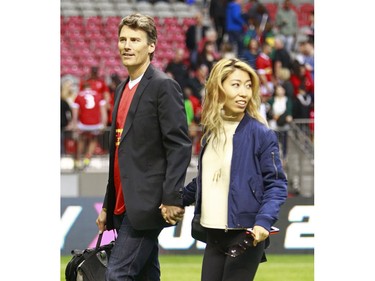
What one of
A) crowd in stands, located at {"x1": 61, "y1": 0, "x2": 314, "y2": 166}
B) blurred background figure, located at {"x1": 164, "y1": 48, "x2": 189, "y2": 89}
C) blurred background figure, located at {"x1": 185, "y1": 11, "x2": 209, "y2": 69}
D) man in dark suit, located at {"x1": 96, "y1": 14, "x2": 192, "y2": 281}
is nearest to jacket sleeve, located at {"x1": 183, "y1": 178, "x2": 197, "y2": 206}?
man in dark suit, located at {"x1": 96, "y1": 14, "x2": 192, "y2": 281}

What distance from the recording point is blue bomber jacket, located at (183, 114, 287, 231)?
18.2ft

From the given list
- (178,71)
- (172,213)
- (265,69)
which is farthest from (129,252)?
(265,69)

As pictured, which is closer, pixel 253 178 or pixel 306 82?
pixel 253 178

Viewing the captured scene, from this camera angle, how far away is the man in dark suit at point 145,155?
586 centimetres

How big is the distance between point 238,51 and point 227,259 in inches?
630

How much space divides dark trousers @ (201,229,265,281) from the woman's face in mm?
657

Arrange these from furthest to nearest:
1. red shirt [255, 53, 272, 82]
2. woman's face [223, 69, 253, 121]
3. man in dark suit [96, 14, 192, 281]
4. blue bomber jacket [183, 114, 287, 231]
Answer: red shirt [255, 53, 272, 82] < man in dark suit [96, 14, 192, 281] < woman's face [223, 69, 253, 121] < blue bomber jacket [183, 114, 287, 231]

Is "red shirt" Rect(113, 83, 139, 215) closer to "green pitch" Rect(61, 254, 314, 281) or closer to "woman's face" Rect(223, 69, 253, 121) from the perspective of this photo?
"woman's face" Rect(223, 69, 253, 121)

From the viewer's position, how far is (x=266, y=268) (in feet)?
39.1

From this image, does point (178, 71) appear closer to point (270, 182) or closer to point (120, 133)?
point (120, 133)

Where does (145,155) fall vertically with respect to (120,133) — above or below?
below

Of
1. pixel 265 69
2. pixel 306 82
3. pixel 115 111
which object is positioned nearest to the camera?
pixel 115 111

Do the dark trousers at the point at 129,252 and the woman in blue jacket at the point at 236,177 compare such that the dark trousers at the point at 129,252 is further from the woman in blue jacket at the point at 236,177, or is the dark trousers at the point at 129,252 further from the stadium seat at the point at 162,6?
the stadium seat at the point at 162,6
